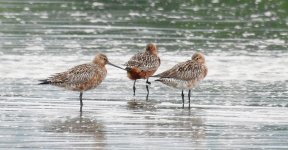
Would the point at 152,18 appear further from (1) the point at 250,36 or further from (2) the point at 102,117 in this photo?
(2) the point at 102,117

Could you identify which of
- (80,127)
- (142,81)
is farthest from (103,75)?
(142,81)

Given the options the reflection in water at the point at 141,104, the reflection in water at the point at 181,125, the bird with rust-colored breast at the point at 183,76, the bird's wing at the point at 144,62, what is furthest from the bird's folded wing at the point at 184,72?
the bird's wing at the point at 144,62

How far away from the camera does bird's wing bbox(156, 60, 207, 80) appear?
1911 cm

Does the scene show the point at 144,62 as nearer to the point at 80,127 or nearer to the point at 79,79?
the point at 79,79

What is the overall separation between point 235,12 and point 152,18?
3.24m

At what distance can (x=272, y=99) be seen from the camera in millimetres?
19109

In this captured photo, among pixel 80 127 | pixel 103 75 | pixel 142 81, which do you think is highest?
pixel 103 75

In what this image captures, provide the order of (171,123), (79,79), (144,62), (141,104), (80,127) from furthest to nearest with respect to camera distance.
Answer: (144,62), (141,104), (79,79), (171,123), (80,127)

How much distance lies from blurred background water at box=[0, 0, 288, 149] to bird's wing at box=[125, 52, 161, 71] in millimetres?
401

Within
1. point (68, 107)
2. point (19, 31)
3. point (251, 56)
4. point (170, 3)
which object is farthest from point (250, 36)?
point (68, 107)

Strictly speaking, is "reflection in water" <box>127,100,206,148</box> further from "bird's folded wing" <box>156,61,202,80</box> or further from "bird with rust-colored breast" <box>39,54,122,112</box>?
"bird with rust-colored breast" <box>39,54,122,112</box>

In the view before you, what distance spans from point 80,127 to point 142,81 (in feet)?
19.3

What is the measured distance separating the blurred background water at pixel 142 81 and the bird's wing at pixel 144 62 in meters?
0.40

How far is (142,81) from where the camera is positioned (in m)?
22.1
